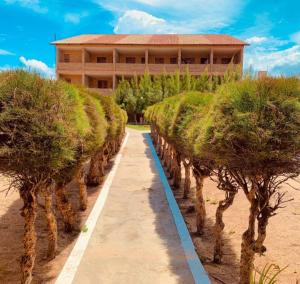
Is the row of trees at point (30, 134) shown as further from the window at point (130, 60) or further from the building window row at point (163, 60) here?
the window at point (130, 60)

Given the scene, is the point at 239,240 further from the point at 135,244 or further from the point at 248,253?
the point at 248,253

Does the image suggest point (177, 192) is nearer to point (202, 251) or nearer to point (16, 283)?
point (202, 251)

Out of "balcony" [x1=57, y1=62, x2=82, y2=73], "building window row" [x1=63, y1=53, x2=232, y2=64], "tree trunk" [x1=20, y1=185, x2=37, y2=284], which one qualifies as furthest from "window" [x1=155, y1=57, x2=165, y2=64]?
"tree trunk" [x1=20, y1=185, x2=37, y2=284]

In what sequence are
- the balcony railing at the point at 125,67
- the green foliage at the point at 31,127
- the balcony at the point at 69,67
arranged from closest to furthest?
1. the green foliage at the point at 31,127
2. the balcony railing at the point at 125,67
3. the balcony at the point at 69,67

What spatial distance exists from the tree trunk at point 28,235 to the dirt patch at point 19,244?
1.56 ft

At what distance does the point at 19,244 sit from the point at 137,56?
152 feet

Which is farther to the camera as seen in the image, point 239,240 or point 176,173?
point 176,173

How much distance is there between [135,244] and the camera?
7.43m

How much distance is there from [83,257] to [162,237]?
1974 millimetres

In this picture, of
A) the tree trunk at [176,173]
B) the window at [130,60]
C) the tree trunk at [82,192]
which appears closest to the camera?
the tree trunk at [82,192]

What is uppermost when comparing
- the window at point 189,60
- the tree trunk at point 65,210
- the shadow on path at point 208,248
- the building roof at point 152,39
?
the building roof at point 152,39

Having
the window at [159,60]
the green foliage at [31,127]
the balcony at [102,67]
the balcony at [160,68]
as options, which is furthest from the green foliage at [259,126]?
the window at [159,60]

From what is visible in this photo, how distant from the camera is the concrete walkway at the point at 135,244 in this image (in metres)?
5.97

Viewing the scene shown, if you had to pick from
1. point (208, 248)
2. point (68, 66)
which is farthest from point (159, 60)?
point (208, 248)
